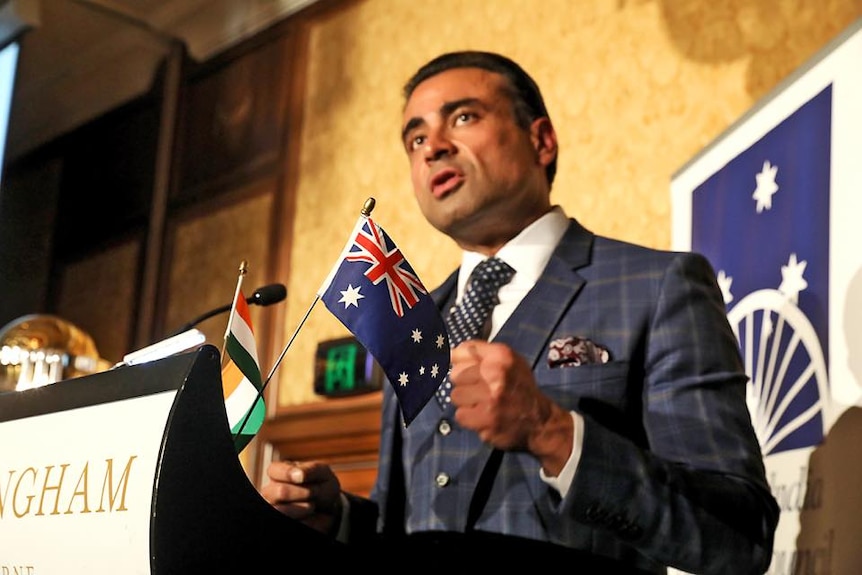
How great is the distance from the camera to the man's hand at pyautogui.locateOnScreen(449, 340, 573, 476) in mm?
1083

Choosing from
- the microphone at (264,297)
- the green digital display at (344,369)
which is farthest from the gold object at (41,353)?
the microphone at (264,297)

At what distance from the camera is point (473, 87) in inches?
68.1

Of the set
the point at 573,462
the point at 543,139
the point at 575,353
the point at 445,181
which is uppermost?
the point at 543,139

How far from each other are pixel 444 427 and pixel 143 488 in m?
0.58

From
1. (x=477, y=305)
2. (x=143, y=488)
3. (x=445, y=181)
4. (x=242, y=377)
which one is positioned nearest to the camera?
(x=143, y=488)

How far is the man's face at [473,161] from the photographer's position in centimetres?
166

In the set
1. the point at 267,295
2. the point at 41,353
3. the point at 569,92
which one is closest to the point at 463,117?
the point at 267,295

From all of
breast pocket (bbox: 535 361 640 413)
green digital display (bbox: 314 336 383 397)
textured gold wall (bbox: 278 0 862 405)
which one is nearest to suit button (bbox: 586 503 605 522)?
breast pocket (bbox: 535 361 640 413)

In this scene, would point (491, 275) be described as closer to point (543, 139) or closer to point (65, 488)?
point (543, 139)

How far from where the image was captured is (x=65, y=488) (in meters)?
1.00

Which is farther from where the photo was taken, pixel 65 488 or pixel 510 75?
pixel 510 75

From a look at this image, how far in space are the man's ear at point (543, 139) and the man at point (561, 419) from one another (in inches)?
3.3

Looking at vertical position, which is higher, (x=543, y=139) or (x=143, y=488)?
(x=543, y=139)

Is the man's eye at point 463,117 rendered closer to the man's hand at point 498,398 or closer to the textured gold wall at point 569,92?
the man's hand at point 498,398
